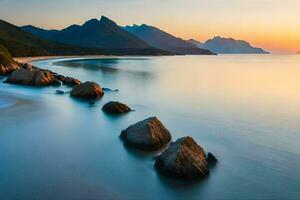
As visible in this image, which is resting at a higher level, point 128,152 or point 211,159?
point 211,159

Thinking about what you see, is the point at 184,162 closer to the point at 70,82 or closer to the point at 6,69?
the point at 70,82

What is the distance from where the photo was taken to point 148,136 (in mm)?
19547

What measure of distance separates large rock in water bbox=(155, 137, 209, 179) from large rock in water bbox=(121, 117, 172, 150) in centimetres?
310

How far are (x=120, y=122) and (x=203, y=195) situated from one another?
1339cm

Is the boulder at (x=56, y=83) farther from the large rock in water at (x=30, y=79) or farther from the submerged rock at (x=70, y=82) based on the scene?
the submerged rock at (x=70, y=82)

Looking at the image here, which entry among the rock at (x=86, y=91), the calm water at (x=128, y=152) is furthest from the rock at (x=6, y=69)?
the rock at (x=86, y=91)

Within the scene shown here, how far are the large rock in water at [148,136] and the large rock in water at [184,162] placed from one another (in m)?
3.10

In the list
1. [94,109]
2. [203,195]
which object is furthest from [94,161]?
[94,109]

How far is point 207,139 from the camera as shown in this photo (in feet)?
75.7

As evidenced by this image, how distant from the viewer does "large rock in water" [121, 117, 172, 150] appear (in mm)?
19453

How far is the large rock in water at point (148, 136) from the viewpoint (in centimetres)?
1945

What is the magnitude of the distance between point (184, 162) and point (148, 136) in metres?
4.45

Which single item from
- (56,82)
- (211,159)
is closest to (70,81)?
(56,82)

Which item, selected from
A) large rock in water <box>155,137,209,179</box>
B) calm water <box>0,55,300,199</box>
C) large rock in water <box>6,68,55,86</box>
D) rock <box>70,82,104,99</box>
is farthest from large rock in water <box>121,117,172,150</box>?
large rock in water <box>6,68,55,86</box>
